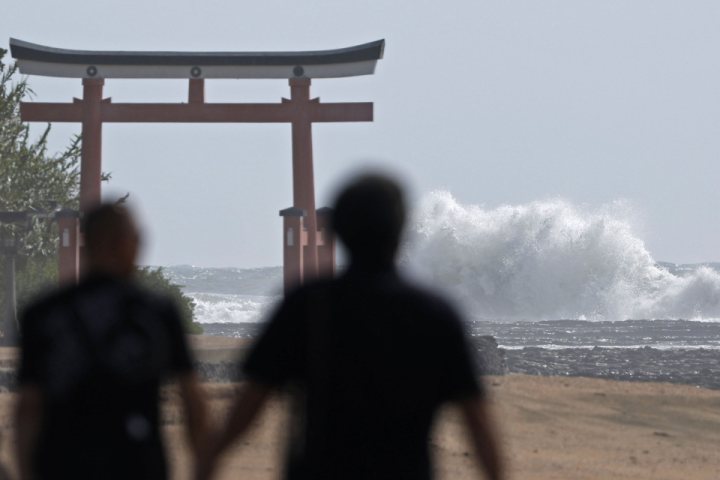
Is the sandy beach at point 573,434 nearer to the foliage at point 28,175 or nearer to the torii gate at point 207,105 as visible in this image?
the torii gate at point 207,105

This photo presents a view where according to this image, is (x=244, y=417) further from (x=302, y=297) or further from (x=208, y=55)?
(x=208, y=55)

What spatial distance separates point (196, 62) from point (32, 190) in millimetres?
8690

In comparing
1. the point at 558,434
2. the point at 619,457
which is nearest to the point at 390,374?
the point at 619,457

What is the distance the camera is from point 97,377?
2693 millimetres

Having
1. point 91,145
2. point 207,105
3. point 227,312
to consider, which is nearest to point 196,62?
point 207,105

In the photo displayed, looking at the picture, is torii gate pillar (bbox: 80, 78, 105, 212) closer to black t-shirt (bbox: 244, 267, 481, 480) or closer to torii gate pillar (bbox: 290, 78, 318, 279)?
torii gate pillar (bbox: 290, 78, 318, 279)

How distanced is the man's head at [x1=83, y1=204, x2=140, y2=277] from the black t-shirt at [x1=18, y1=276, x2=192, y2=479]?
0.08 meters

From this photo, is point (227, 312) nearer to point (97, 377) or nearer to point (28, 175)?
point (28, 175)

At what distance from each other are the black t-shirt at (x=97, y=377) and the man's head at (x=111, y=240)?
0.26 ft

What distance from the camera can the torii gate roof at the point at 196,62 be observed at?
715 inches

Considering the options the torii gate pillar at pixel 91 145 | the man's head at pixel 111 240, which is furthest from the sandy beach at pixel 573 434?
the torii gate pillar at pixel 91 145

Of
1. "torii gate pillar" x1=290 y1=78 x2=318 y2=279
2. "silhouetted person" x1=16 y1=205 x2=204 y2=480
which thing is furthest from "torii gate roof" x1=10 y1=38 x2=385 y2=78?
"silhouetted person" x1=16 y1=205 x2=204 y2=480

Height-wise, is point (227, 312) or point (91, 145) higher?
point (91, 145)

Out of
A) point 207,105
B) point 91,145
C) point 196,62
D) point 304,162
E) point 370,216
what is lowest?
point 370,216
